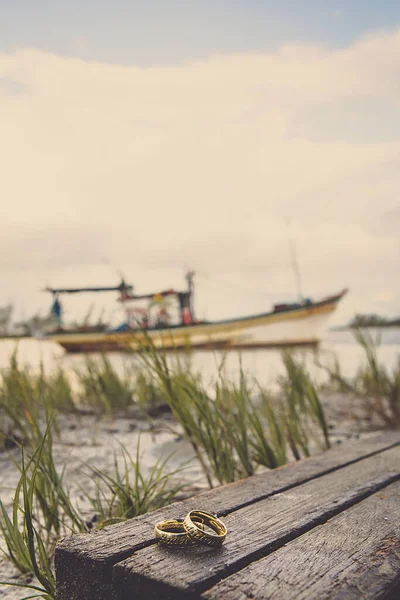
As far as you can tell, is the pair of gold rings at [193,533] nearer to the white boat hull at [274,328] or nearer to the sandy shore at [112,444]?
the sandy shore at [112,444]

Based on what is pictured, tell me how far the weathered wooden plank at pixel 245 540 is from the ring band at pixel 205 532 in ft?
0.08

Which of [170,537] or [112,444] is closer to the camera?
Answer: [170,537]

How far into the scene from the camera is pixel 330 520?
1.40m

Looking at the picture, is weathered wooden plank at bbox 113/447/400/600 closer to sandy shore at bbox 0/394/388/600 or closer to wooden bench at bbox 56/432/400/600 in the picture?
wooden bench at bbox 56/432/400/600

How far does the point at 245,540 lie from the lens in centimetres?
123

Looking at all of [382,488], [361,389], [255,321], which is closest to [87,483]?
[382,488]

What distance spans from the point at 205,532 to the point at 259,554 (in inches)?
4.9

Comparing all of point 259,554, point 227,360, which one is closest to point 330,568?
point 259,554

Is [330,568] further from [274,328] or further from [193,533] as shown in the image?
[274,328]

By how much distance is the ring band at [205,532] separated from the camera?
115 cm

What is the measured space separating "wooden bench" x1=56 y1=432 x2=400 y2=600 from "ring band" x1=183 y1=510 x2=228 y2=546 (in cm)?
2

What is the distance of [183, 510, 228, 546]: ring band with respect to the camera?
45.3 inches

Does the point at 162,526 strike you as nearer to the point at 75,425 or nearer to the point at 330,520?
the point at 330,520

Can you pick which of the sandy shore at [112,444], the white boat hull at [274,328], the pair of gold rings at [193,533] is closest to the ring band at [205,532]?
the pair of gold rings at [193,533]
